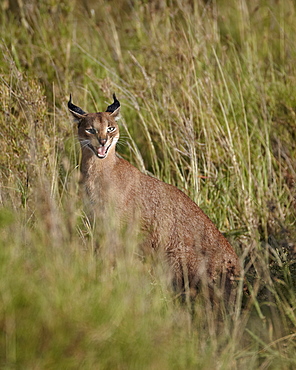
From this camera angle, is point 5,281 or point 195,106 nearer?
point 5,281

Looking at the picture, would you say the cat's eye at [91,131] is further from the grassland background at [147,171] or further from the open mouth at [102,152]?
the grassland background at [147,171]

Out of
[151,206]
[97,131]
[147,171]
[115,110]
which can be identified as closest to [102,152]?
[97,131]

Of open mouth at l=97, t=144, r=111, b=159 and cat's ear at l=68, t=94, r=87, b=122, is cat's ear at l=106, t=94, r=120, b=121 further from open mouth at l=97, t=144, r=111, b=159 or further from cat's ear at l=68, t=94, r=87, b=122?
open mouth at l=97, t=144, r=111, b=159

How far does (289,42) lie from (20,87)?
3107 millimetres

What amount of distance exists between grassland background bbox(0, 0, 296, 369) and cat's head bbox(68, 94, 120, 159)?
29 centimetres

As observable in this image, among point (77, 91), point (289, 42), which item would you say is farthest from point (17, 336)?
point (289, 42)

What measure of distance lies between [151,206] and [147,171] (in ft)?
3.44

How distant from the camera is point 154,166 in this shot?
6352 millimetres

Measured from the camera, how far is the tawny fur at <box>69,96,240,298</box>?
480 cm

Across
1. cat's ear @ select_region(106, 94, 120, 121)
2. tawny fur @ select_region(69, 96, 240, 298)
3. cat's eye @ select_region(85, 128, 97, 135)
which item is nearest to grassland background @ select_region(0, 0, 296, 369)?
tawny fur @ select_region(69, 96, 240, 298)

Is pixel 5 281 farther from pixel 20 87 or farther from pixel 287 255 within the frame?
pixel 20 87

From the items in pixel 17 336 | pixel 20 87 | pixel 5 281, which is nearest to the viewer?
pixel 17 336

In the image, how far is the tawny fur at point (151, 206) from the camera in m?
4.80

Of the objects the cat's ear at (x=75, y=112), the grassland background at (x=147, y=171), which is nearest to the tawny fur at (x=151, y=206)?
the cat's ear at (x=75, y=112)
